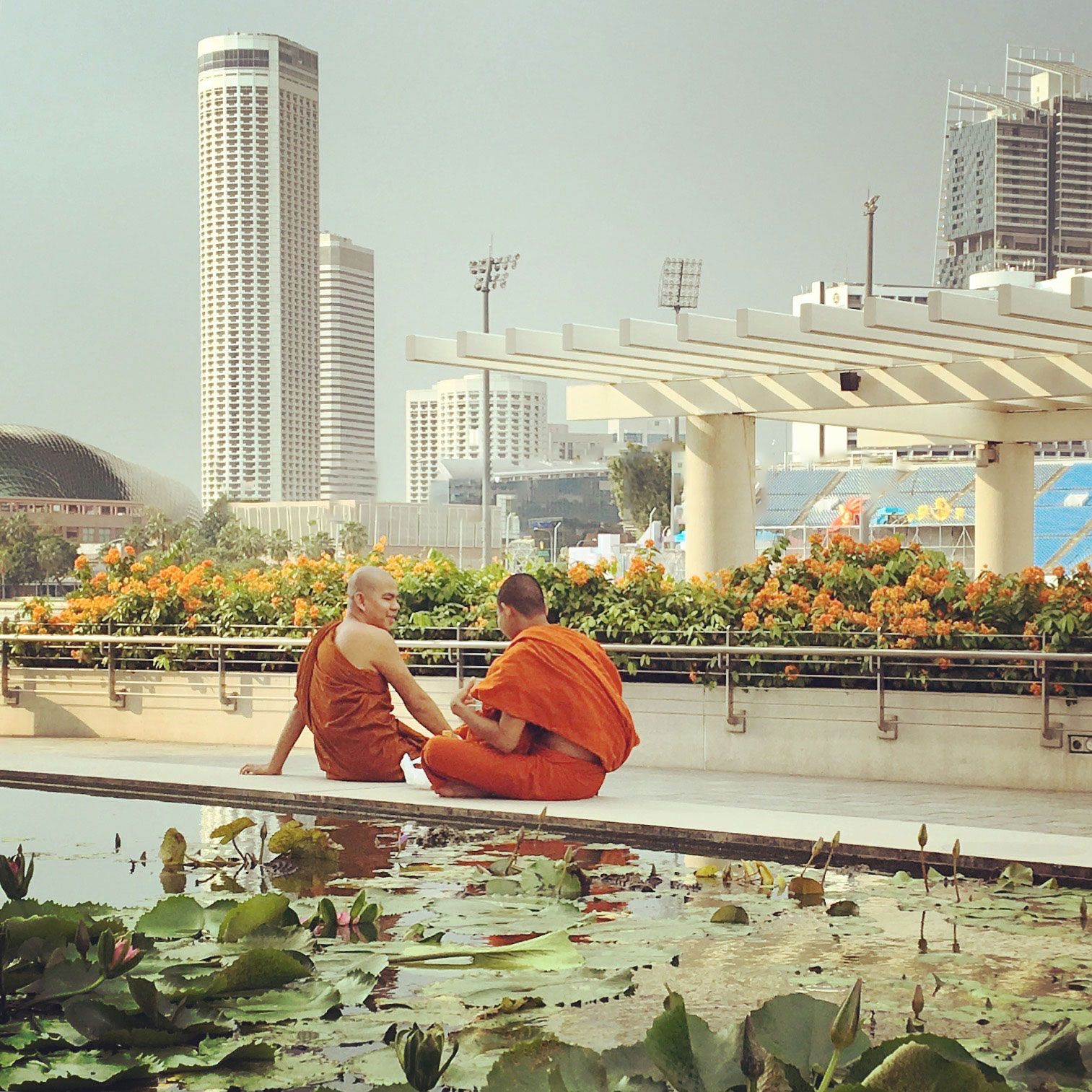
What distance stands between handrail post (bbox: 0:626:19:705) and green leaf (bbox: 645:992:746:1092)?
31.5 ft

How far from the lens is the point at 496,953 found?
126 inches

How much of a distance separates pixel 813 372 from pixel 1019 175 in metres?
112

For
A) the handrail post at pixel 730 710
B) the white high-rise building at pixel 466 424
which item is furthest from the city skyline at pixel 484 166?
the handrail post at pixel 730 710

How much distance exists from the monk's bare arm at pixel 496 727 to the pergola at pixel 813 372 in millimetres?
5755

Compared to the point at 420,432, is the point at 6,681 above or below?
below

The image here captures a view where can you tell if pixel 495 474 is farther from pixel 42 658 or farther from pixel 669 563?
pixel 42 658

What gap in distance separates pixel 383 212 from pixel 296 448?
22139 mm

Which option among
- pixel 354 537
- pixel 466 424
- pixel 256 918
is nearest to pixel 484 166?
pixel 466 424

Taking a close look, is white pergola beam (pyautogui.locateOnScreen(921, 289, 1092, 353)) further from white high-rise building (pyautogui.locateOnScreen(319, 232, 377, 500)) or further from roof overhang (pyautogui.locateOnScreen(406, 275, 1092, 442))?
white high-rise building (pyautogui.locateOnScreen(319, 232, 377, 500))

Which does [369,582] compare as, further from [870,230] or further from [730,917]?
[870,230]

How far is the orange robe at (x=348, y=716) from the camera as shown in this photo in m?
6.34

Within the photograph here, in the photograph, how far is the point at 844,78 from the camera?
109m

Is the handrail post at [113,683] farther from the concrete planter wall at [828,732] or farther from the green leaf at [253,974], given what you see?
the green leaf at [253,974]

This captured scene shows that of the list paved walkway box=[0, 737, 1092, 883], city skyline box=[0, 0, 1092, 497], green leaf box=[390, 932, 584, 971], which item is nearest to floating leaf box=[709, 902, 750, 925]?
green leaf box=[390, 932, 584, 971]
